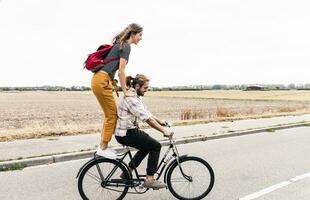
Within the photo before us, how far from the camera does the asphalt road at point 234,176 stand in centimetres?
593

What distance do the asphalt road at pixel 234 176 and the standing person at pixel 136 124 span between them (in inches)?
26.1

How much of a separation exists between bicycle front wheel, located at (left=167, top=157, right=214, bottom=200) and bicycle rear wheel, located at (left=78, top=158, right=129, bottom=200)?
2.03 feet

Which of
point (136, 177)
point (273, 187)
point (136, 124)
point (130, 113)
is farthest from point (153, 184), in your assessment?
point (273, 187)

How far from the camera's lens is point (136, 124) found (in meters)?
5.29

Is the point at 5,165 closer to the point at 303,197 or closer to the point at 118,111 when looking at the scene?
the point at 118,111

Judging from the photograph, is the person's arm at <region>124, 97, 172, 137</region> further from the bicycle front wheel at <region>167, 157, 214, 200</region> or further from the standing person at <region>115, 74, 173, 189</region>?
the bicycle front wheel at <region>167, 157, 214, 200</region>

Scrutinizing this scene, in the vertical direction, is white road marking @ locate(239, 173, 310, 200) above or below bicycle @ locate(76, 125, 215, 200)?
below

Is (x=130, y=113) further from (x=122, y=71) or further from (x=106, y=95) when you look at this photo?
(x=122, y=71)

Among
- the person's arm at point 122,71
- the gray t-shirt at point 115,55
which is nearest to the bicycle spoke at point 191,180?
the person's arm at point 122,71

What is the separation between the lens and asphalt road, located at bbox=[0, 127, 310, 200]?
5.93m

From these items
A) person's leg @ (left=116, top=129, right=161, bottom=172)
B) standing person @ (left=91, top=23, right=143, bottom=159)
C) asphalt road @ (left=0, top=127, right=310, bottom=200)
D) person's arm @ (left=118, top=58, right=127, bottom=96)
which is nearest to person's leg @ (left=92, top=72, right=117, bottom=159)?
standing person @ (left=91, top=23, right=143, bottom=159)

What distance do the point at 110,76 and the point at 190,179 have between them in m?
1.67

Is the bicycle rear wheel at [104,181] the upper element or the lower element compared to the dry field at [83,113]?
upper

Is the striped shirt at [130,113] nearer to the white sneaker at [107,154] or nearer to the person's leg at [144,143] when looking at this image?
the person's leg at [144,143]
